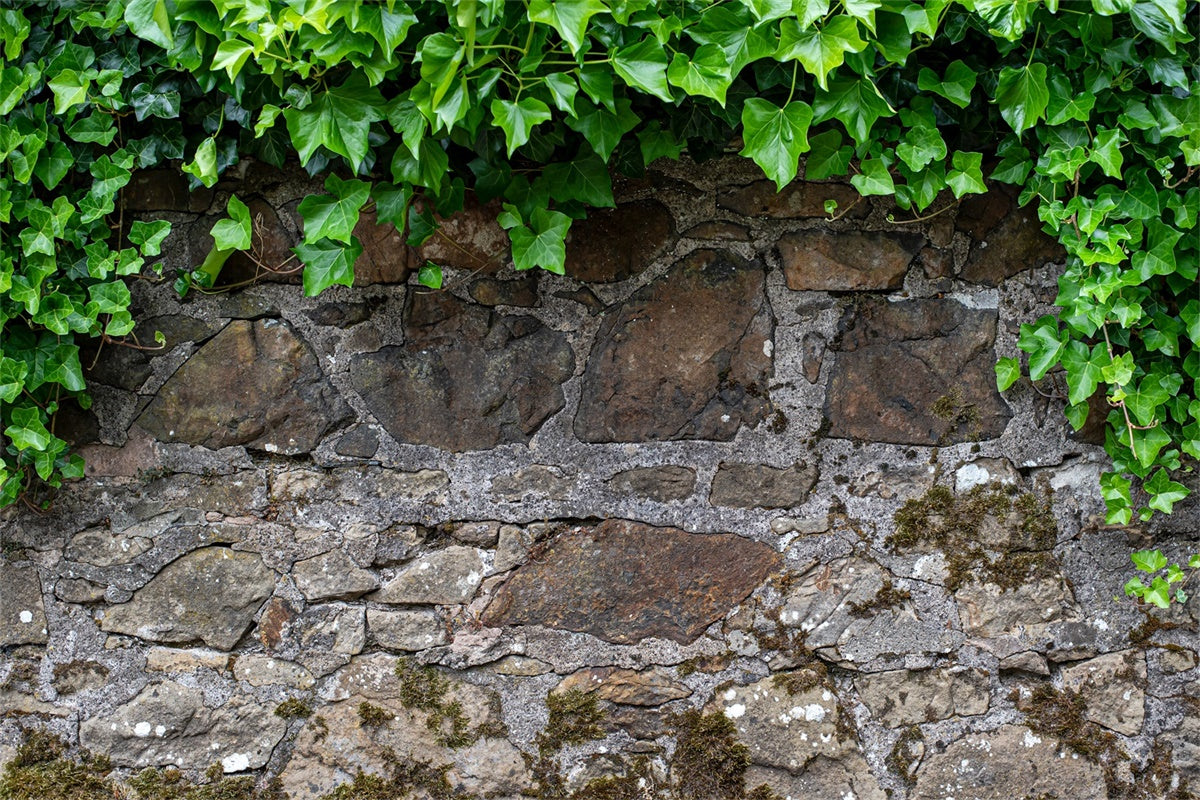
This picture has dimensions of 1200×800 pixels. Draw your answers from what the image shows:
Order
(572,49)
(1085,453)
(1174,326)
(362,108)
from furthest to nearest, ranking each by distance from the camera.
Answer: (1085,453) → (1174,326) → (362,108) → (572,49)

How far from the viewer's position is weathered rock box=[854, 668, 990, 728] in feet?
5.01

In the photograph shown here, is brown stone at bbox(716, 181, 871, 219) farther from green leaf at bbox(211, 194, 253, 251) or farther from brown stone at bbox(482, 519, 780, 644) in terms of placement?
green leaf at bbox(211, 194, 253, 251)

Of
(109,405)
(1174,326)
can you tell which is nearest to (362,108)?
(109,405)

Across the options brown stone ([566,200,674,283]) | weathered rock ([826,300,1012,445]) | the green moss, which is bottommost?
the green moss

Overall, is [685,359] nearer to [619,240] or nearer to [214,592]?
[619,240]

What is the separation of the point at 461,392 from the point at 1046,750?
1166mm

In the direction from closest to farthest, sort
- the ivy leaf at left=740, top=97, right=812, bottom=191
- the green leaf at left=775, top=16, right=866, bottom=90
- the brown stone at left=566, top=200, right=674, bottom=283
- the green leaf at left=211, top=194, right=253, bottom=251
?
the green leaf at left=775, top=16, right=866, bottom=90 < the ivy leaf at left=740, top=97, right=812, bottom=191 < the green leaf at left=211, top=194, right=253, bottom=251 < the brown stone at left=566, top=200, right=674, bottom=283

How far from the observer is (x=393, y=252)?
1502 mm

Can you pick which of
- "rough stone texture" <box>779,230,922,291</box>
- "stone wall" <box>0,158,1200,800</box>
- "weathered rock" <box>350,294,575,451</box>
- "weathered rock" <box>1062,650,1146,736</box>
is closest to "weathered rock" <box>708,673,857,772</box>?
"stone wall" <box>0,158,1200,800</box>

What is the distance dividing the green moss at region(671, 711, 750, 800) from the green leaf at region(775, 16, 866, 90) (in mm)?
1017

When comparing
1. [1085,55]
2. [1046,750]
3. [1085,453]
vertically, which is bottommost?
[1046,750]

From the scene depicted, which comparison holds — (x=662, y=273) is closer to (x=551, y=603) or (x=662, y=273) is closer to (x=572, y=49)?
(x=572, y=49)

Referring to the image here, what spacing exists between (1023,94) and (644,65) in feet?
1.89

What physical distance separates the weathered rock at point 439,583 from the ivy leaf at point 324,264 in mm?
492
